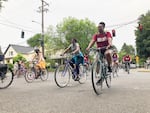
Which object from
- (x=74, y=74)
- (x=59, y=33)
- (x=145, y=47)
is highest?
(x=59, y=33)

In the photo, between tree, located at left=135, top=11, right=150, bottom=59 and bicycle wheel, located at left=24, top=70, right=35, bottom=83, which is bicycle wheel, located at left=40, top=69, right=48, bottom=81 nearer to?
bicycle wheel, located at left=24, top=70, right=35, bottom=83

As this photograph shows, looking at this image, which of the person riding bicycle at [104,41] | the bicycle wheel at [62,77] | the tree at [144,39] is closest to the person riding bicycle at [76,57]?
the bicycle wheel at [62,77]

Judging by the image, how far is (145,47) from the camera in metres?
63.5

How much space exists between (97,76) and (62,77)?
224 centimetres

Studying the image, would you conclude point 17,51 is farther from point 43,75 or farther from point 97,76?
point 97,76

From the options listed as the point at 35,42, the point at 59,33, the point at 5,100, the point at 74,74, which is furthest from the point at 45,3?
the point at 35,42

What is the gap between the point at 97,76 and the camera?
23.4ft

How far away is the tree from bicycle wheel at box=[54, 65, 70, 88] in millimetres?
55385

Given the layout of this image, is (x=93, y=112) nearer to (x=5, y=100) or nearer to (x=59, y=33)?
(x=5, y=100)

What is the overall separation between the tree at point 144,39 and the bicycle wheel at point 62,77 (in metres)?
55.4

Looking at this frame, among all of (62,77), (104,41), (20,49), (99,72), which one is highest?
(20,49)

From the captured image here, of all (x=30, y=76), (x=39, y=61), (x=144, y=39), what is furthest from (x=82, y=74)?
(x=144, y=39)

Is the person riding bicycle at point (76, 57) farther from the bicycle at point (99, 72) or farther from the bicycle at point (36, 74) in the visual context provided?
the bicycle at point (36, 74)

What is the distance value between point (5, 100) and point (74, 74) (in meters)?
3.42
